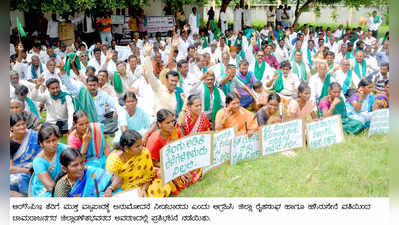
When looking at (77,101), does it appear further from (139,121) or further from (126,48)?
(126,48)

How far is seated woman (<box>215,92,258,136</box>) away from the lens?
186 inches

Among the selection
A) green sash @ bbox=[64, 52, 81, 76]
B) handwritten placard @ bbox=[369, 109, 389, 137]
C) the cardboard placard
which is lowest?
handwritten placard @ bbox=[369, 109, 389, 137]

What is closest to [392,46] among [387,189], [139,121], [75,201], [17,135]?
[387,189]

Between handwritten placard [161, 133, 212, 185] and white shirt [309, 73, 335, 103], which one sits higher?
white shirt [309, 73, 335, 103]

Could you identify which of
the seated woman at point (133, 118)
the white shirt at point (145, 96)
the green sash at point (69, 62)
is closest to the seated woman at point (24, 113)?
the seated woman at point (133, 118)

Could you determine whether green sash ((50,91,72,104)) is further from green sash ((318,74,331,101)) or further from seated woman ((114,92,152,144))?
green sash ((318,74,331,101))

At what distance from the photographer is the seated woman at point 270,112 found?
4812mm

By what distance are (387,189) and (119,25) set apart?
4081 mm

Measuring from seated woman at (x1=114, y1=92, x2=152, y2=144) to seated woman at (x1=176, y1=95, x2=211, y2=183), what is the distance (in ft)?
1.16

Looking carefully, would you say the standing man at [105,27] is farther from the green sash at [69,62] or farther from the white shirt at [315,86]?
the white shirt at [315,86]

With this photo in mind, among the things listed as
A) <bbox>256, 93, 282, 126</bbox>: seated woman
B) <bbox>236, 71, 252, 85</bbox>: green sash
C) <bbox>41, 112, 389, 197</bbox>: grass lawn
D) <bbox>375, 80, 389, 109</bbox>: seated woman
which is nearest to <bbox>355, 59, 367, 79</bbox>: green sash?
<bbox>375, 80, 389, 109</bbox>: seated woman

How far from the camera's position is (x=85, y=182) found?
166 inches

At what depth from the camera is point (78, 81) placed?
16.8 feet

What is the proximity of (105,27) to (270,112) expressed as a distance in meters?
2.71
